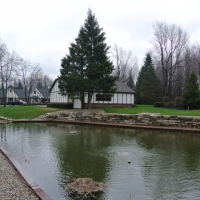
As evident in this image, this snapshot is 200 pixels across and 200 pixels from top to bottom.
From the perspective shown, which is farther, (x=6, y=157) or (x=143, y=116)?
(x=143, y=116)

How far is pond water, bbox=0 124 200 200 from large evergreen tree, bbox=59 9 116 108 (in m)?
12.1

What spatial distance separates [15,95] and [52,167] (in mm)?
61931

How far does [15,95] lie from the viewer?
65875 mm

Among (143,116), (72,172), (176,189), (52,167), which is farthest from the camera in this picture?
(143,116)

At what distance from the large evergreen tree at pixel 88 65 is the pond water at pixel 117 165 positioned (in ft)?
39.7

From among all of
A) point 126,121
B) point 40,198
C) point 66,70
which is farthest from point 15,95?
point 40,198

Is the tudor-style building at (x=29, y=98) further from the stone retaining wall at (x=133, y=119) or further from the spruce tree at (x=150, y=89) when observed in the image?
the stone retaining wall at (x=133, y=119)

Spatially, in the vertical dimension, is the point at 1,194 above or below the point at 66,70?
below

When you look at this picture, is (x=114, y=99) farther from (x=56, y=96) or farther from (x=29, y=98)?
(x=29, y=98)

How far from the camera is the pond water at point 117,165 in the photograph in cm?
615

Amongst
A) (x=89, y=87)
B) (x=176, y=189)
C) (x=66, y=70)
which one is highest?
(x=66, y=70)

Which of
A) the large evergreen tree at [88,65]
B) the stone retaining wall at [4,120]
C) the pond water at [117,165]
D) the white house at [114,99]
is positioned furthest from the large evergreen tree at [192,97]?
the stone retaining wall at [4,120]

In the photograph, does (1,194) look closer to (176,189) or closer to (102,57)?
(176,189)

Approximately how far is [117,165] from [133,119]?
11.7m
